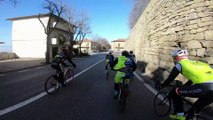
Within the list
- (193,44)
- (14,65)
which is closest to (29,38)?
(14,65)

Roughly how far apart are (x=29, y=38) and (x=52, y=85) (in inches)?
1568

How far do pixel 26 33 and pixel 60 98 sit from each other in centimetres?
4190

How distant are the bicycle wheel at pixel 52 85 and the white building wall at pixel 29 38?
36.5 meters

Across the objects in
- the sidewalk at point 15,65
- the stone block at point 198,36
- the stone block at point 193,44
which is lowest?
the sidewalk at point 15,65

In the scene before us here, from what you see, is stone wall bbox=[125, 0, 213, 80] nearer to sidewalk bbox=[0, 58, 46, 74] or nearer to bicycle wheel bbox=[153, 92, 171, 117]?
bicycle wheel bbox=[153, 92, 171, 117]

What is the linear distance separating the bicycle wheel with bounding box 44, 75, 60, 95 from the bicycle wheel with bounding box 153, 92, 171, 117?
160 inches

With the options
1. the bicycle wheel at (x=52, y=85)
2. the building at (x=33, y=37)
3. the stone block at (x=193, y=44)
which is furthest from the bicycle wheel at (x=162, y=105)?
the building at (x=33, y=37)

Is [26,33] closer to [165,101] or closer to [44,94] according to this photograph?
[44,94]

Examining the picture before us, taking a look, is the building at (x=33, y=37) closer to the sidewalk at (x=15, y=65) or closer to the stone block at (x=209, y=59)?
the sidewalk at (x=15, y=65)

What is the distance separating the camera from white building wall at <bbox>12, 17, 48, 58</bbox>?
144 ft

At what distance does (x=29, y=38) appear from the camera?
148 ft

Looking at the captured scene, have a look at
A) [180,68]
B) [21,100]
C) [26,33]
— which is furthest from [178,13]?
[26,33]

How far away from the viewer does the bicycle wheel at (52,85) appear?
8.02 meters

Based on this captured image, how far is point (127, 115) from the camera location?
5484 millimetres
